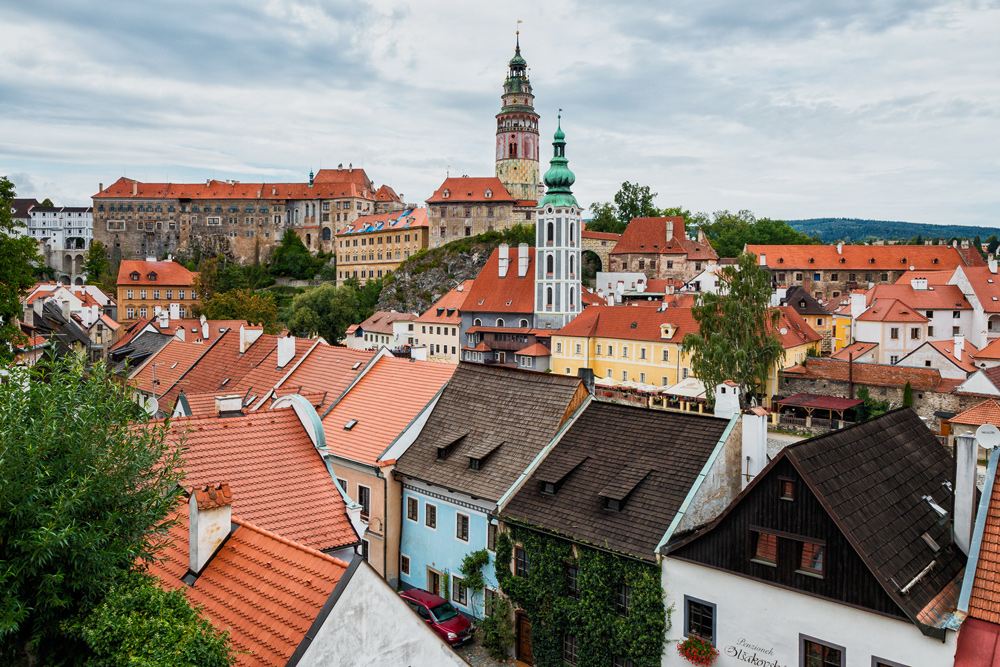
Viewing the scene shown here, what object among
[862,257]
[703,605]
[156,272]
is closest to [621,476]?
[703,605]

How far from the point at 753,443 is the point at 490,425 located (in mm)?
7314

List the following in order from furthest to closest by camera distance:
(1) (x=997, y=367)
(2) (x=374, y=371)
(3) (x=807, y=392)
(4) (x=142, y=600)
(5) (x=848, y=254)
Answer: (5) (x=848, y=254)
(3) (x=807, y=392)
(1) (x=997, y=367)
(2) (x=374, y=371)
(4) (x=142, y=600)

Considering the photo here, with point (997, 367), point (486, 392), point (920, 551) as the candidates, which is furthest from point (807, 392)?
point (920, 551)

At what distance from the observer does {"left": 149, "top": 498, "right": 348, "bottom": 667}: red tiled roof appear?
28.9 feet

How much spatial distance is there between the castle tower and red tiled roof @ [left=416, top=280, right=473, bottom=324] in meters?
8.97

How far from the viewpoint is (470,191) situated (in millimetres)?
105812

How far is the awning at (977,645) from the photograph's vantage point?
439 inches

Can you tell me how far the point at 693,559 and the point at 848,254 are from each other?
7832cm

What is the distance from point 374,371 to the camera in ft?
84.6

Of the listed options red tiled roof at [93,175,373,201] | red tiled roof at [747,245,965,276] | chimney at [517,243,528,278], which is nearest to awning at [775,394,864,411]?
chimney at [517,243,528,278]

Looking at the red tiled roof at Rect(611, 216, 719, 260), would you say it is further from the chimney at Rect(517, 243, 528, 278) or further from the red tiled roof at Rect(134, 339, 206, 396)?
the red tiled roof at Rect(134, 339, 206, 396)

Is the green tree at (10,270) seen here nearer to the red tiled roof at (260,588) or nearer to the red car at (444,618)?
the red car at (444,618)

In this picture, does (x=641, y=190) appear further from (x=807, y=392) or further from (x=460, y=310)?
(x=807, y=392)

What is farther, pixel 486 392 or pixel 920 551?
pixel 486 392
